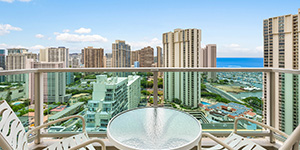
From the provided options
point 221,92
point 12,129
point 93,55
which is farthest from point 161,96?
point 93,55

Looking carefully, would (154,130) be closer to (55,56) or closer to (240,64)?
(240,64)

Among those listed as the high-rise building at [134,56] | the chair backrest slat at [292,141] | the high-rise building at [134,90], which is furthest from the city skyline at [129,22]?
the chair backrest slat at [292,141]

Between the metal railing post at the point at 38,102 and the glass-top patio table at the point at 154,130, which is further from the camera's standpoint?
the metal railing post at the point at 38,102

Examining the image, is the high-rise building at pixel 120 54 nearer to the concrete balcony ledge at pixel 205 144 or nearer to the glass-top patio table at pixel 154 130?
the concrete balcony ledge at pixel 205 144

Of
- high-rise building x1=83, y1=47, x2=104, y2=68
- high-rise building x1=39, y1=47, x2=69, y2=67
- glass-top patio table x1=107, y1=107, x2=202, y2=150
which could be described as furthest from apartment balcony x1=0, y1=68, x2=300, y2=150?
high-rise building x1=83, y1=47, x2=104, y2=68

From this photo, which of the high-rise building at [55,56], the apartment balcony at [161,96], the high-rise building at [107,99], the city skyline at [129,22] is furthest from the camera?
the city skyline at [129,22]

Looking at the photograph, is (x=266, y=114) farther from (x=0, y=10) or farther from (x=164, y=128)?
(x=0, y=10)

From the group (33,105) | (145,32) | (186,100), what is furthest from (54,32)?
(186,100)
